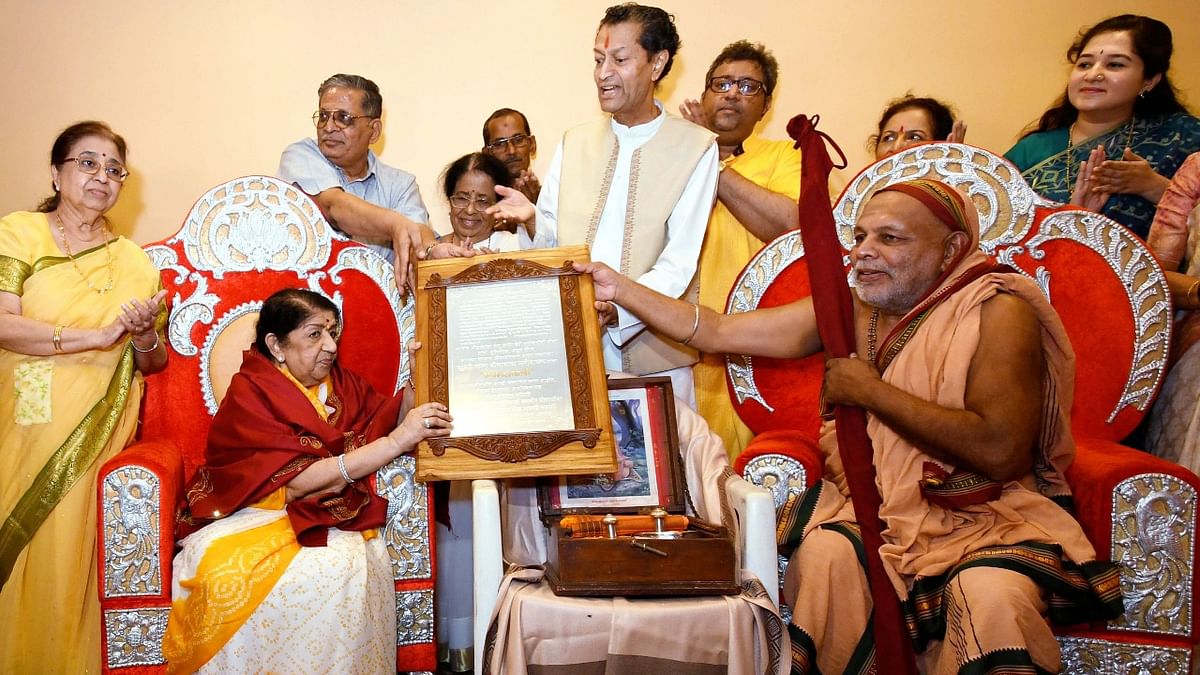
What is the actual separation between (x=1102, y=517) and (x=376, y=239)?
9.25 feet

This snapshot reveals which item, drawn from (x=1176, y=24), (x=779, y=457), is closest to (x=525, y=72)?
(x=779, y=457)

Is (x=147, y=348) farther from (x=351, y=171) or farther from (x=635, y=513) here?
(x=635, y=513)

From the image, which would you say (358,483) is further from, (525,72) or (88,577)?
(525,72)

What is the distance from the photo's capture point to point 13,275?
3430 mm

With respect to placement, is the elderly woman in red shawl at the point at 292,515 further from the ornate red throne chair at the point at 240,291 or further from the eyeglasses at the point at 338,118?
the eyeglasses at the point at 338,118

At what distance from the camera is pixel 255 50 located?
17.5 ft

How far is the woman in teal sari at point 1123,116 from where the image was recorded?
398cm

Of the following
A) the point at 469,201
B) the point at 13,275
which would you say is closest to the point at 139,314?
the point at 13,275

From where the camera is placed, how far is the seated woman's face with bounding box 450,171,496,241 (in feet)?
14.0

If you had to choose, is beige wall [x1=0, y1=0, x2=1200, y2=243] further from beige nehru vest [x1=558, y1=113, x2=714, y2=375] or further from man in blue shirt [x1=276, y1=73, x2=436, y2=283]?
beige nehru vest [x1=558, y1=113, x2=714, y2=375]

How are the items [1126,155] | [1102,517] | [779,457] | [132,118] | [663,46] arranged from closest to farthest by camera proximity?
[1102,517] → [779,457] → [663,46] → [1126,155] → [132,118]

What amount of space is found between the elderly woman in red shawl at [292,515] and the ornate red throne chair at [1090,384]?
118 centimetres

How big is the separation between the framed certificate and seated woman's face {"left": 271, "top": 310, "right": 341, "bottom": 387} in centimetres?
39

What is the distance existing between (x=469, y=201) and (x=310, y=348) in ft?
3.98
